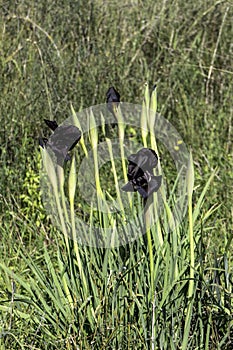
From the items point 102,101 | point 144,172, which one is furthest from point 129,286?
point 102,101

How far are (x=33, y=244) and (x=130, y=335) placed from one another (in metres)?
1.13

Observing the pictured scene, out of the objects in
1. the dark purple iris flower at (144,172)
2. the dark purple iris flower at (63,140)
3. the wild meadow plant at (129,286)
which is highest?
the dark purple iris flower at (63,140)

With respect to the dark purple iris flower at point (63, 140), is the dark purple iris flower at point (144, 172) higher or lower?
lower

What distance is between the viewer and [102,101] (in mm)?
3525

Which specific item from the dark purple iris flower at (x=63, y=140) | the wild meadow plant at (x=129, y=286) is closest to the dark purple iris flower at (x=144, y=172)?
the wild meadow plant at (x=129, y=286)

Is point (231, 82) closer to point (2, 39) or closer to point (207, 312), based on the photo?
point (2, 39)

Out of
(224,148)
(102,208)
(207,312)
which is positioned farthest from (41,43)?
(207,312)

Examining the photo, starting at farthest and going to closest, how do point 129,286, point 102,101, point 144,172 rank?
point 102,101
point 129,286
point 144,172

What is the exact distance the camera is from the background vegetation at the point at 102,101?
5.49 feet

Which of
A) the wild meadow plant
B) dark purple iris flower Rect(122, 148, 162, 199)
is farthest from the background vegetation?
dark purple iris flower Rect(122, 148, 162, 199)

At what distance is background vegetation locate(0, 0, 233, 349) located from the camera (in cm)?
167

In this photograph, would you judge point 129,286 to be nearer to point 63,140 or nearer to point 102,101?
point 63,140

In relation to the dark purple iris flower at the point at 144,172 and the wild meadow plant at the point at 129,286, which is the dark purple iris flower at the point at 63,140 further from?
the dark purple iris flower at the point at 144,172

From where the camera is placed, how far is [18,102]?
10.7ft
